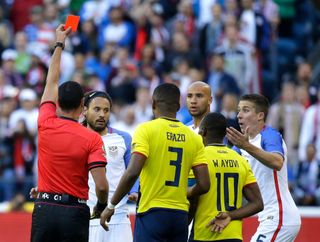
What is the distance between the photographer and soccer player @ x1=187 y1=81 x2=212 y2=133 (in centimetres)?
1159

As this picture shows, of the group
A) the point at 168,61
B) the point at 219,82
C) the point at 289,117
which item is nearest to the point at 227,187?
the point at 289,117

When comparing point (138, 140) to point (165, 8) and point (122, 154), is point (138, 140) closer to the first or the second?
point (122, 154)

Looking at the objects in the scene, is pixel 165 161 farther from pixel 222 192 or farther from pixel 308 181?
pixel 308 181

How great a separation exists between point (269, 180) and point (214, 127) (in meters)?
1.23

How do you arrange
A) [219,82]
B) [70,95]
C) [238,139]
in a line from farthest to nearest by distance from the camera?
1. [219,82]
2. [238,139]
3. [70,95]

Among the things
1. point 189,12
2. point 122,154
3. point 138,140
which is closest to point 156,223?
point 138,140

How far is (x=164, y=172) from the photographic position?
9.68m

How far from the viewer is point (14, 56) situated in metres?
21.5

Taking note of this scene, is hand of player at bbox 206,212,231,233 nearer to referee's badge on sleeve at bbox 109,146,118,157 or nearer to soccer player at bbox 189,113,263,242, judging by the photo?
soccer player at bbox 189,113,263,242

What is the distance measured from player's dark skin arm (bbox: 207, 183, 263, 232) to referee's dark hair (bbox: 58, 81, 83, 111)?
5.72ft

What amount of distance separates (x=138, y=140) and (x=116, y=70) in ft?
37.1

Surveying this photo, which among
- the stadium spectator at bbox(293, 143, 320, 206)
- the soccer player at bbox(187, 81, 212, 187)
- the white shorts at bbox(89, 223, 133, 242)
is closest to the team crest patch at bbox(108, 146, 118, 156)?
the white shorts at bbox(89, 223, 133, 242)

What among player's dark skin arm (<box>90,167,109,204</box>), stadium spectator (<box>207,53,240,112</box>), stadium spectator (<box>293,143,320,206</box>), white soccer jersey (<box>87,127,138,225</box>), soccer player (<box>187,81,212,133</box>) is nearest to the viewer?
player's dark skin arm (<box>90,167,109,204</box>)

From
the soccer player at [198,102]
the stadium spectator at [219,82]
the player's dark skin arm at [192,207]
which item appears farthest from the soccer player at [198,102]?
the stadium spectator at [219,82]
